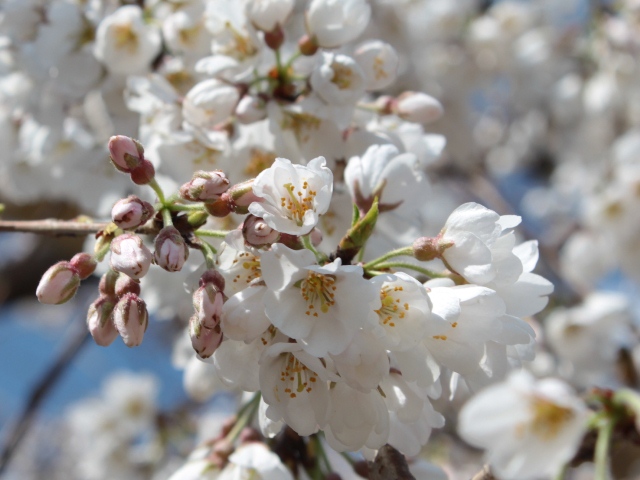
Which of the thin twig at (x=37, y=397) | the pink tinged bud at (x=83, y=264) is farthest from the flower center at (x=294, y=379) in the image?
the thin twig at (x=37, y=397)

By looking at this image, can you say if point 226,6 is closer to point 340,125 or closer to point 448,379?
point 340,125

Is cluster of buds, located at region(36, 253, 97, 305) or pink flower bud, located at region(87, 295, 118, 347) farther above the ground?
cluster of buds, located at region(36, 253, 97, 305)

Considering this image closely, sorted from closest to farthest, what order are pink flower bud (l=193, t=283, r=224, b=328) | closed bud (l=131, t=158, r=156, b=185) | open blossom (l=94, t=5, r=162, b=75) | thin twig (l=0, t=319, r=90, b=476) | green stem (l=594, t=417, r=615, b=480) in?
1. pink flower bud (l=193, t=283, r=224, b=328)
2. closed bud (l=131, t=158, r=156, b=185)
3. green stem (l=594, t=417, r=615, b=480)
4. open blossom (l=94, t=5, r=162, b=75)
5. thin twig (l=0, t=319, r=90, b=476)

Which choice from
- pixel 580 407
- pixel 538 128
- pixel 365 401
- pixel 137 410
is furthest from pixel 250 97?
pixel 538 128

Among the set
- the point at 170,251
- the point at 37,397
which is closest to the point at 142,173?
the point at 170,251

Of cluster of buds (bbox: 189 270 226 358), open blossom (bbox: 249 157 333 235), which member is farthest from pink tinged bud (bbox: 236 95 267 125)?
cluster of buds (bbox: 189 270 226 358)

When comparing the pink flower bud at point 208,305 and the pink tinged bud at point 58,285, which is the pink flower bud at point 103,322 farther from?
the pink flower bud at point 208,305

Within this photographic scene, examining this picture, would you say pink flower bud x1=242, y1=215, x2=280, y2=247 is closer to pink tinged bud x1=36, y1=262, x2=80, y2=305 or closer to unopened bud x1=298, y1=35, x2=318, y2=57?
pink tinged bud x1=36, y1=262, x2=80, y2=305
